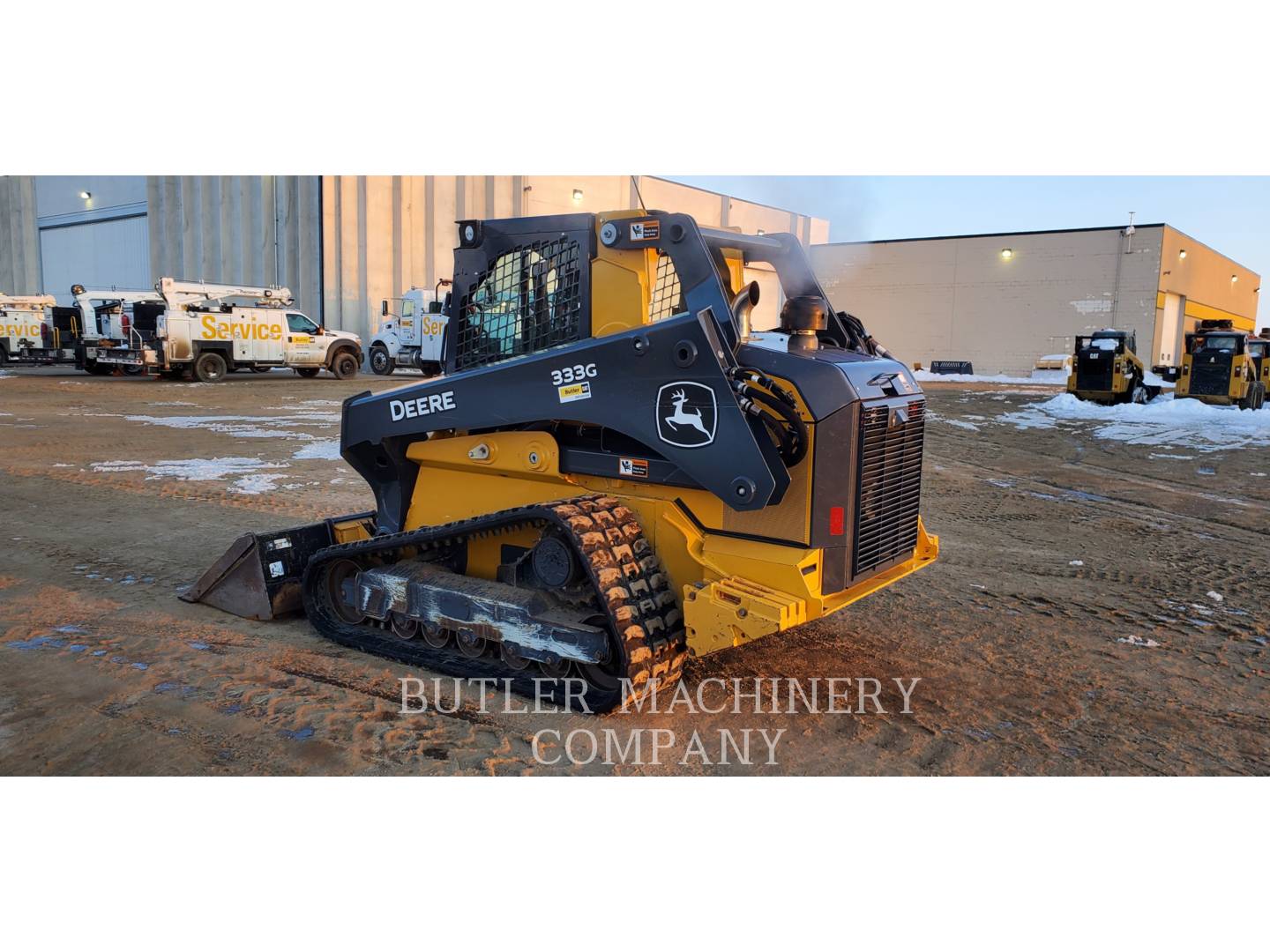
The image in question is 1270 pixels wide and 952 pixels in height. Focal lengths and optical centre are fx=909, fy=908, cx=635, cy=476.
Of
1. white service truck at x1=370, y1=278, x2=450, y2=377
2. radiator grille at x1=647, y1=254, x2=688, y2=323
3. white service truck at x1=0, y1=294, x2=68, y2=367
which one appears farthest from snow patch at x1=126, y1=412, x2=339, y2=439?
white service truck at x1=0, y1=294, x2=68, y2=367

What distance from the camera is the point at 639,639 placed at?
3914mm

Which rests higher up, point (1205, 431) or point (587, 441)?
point (587, 441)

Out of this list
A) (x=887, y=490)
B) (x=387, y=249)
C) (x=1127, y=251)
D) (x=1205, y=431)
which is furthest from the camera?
(x=1127, y=251)

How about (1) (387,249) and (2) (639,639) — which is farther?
(1) (387,249)

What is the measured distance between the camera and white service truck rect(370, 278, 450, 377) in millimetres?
25984

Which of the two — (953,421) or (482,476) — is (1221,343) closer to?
(953,421)

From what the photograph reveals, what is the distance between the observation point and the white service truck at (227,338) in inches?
862

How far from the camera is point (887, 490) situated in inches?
168

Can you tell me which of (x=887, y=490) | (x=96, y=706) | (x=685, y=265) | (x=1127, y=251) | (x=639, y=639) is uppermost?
(x=1127, y=251)

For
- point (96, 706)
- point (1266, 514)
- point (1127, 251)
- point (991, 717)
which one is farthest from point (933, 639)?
point (1127, 251)

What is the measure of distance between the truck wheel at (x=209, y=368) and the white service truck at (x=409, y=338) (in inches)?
203

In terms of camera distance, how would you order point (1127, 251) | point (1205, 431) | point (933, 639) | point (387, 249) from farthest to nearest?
point (1127, 251)
point (387, 249)
point (1205, 431)
point (933, 639)

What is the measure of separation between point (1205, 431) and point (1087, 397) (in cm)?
678

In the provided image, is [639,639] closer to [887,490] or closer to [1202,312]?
[887,490]
